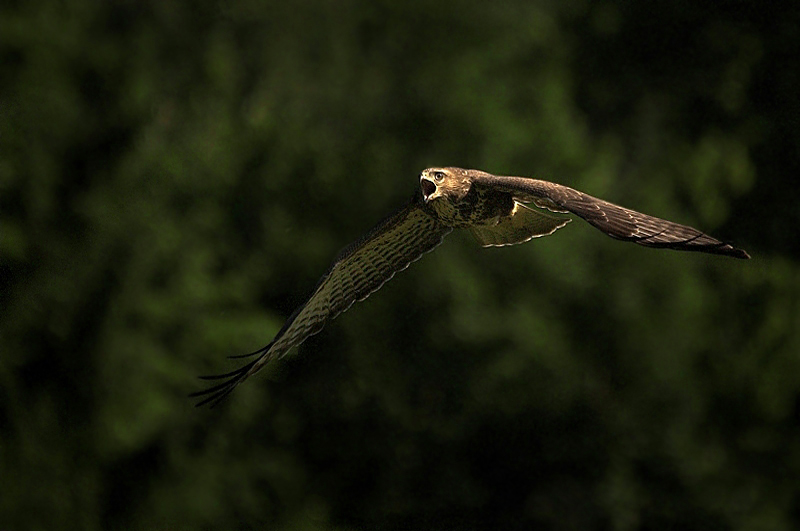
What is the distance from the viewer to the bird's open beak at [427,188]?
6.44 metres

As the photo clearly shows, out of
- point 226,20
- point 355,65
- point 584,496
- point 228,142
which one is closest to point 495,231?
point 584,496

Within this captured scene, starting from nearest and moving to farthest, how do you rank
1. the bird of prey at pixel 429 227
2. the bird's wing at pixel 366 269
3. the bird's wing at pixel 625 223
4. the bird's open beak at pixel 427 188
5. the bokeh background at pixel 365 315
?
the bird's wing at pixel 625 223, the bird of prey at pixel 429 227, the bird's open beak at pixel 427 188, the bird's wing at pixel 366 269, the bokeh background at pixel 365 315

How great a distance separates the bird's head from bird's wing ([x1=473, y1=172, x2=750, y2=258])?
70 cm

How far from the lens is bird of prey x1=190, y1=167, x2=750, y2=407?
5.81 meters

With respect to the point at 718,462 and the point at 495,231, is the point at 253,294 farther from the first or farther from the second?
the point at 495,231

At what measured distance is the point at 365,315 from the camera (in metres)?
19.0

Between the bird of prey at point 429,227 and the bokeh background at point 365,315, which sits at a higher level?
the bokeh background at point 365,315

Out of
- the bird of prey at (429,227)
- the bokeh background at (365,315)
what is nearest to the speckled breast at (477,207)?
the bird of prey at (429,227)

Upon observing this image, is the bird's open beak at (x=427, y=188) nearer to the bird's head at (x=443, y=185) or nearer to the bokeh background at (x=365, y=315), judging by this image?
the bird's head at (x=443, y=185)

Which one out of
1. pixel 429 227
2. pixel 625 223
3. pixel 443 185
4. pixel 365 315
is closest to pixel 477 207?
pixel 443 185

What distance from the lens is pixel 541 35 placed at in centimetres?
2219

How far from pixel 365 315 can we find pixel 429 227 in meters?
12.1

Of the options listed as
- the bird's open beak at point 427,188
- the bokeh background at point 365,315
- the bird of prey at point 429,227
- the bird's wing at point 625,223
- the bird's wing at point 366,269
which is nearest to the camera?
the bird's wing at point 625,223

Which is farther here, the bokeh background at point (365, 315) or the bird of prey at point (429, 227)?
the bokeh background at point (365, 315)
